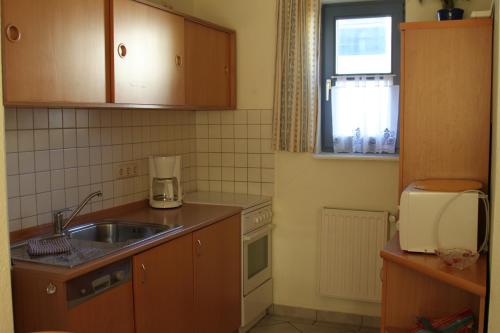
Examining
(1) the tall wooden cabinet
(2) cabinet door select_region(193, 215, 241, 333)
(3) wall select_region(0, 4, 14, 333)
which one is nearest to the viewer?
(3) wall select_region(0, 4, 14, 333)

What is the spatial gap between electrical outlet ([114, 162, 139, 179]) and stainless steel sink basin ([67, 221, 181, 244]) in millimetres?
344

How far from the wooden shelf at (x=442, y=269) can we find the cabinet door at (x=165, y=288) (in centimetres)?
104

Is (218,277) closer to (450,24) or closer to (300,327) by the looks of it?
(300,327)

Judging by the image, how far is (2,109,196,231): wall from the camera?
2.75 metres

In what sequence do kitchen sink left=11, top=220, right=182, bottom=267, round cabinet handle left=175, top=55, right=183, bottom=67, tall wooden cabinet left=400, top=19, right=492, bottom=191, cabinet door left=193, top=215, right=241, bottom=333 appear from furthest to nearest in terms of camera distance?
1. round cabinet handle left=175, top=55, right=183, bottom=67
2. cabinet door left=193, top=215, right=241, bottom=333
3. tall wooden cabinet left=400, top=19, right=492, bottom=191
4. kitchen sink left=11, top=220, right=182, bottom=267

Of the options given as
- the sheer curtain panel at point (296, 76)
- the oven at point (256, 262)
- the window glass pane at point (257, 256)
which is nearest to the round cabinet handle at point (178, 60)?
the sheer curtain panel at point (296, 76)

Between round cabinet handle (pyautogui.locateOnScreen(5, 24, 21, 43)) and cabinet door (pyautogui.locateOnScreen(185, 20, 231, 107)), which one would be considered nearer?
round cabinet handle (pyautogui.locateOnScreen(5, 24, 21, 43))

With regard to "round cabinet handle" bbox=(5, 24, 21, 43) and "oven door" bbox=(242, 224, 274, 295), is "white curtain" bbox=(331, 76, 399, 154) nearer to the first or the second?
"oven door" bbox=(242, 224, 274, 295)

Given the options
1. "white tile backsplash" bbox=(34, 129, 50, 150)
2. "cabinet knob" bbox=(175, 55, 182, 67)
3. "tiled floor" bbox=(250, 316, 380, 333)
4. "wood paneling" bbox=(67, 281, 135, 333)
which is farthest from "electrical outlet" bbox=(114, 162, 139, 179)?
"tiled floor" bbox=(250, 316, 380, 333)

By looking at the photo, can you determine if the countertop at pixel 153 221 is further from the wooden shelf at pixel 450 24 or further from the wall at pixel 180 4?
the wooden shelf at pixel 450 24

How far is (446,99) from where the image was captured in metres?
2.84

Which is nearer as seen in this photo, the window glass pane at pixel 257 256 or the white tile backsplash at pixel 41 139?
the white tile backsplash at pixel 41 139

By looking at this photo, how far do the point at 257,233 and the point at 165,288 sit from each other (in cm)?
112

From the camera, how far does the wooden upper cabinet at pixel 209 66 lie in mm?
3584
